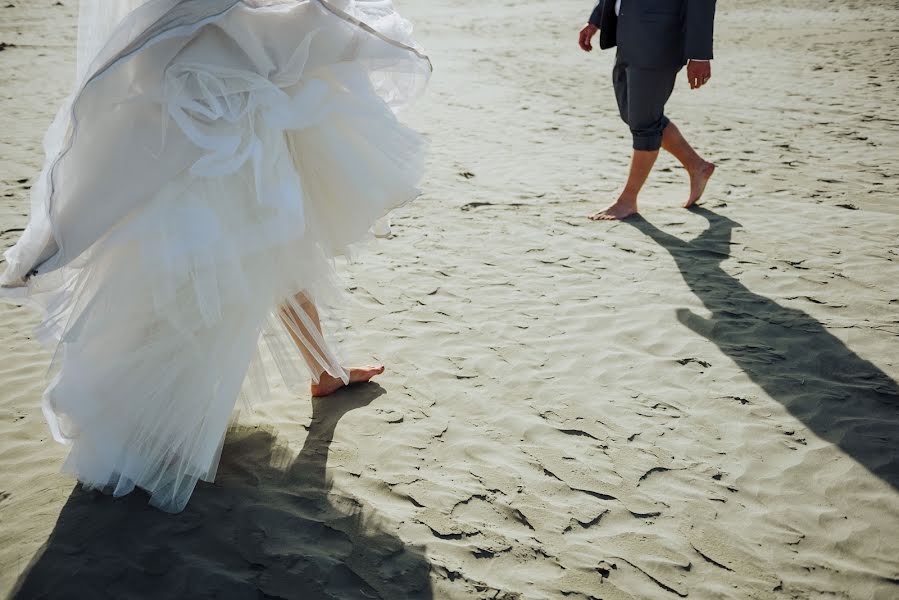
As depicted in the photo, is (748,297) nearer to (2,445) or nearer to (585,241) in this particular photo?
(585,241)

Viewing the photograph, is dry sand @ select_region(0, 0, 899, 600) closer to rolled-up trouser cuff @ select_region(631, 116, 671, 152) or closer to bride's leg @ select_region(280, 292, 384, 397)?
bride's leg @ select_region(280, 292, 384, 397)

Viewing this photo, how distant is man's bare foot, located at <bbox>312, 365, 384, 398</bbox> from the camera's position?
2.97 meters

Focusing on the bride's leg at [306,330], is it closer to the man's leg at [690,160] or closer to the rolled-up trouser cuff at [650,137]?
the rolled-up trouser cuff at [650,137]

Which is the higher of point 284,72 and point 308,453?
point 284,72

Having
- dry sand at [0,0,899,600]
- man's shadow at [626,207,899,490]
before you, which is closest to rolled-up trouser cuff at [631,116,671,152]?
dry sand at [0,0,899,600]

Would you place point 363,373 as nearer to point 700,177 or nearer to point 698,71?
point 698,71

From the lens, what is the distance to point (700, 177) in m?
4.89

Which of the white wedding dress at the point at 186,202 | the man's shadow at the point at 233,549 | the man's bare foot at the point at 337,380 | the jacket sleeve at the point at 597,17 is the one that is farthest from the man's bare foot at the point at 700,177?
the man's shadow at the point at 233,549

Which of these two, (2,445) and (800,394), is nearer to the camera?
(2,445)

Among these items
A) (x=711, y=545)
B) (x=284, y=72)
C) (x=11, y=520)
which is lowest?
(x=711, y=545)

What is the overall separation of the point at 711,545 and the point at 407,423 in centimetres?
124

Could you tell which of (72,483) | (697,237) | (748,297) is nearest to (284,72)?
(72,483)

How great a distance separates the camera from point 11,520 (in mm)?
2256

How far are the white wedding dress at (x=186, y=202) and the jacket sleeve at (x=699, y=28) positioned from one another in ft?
7.56
